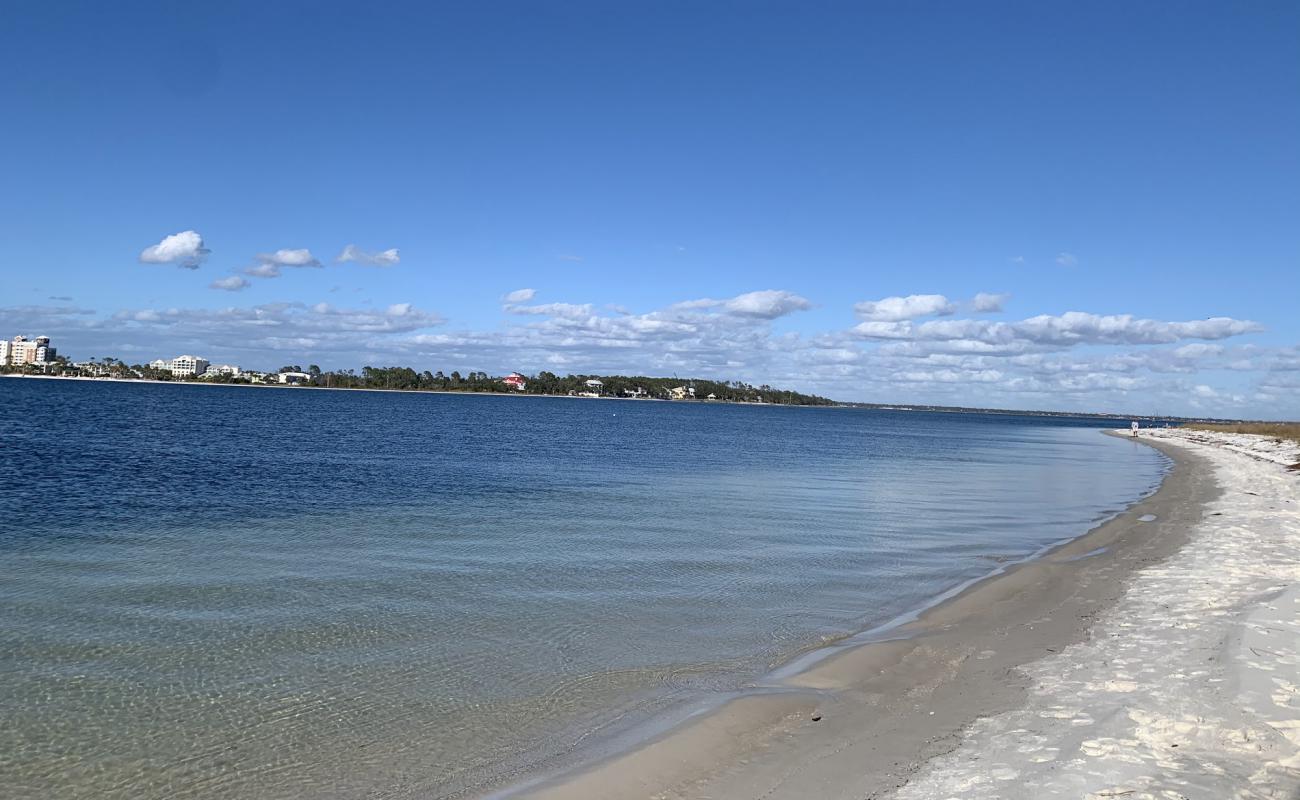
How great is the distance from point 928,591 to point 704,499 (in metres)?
13.5

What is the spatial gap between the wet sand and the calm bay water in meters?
0.99

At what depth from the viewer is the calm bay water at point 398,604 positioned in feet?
24.3

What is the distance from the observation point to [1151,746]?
6480 mm

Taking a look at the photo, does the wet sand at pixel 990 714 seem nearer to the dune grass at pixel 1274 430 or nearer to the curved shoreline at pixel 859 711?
the curved shoreline at pixel 859 711

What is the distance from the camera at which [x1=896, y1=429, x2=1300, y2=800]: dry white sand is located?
5.87 meters

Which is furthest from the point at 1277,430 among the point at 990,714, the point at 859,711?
the point at 859,711

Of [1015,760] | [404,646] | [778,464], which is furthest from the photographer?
[778,464]

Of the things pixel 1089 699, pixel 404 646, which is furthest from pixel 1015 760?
pixel 404 646

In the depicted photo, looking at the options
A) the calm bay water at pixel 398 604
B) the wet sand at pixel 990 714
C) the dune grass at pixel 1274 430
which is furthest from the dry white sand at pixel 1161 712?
the dune grass at pixel 1274 430

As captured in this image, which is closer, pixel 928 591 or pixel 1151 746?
pixel 1151 746

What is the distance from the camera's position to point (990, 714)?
771 cm

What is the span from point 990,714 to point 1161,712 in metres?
1.42

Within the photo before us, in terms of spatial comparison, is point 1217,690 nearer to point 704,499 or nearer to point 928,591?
point 928,591

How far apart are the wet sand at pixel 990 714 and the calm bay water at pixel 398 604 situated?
38.8 inches
